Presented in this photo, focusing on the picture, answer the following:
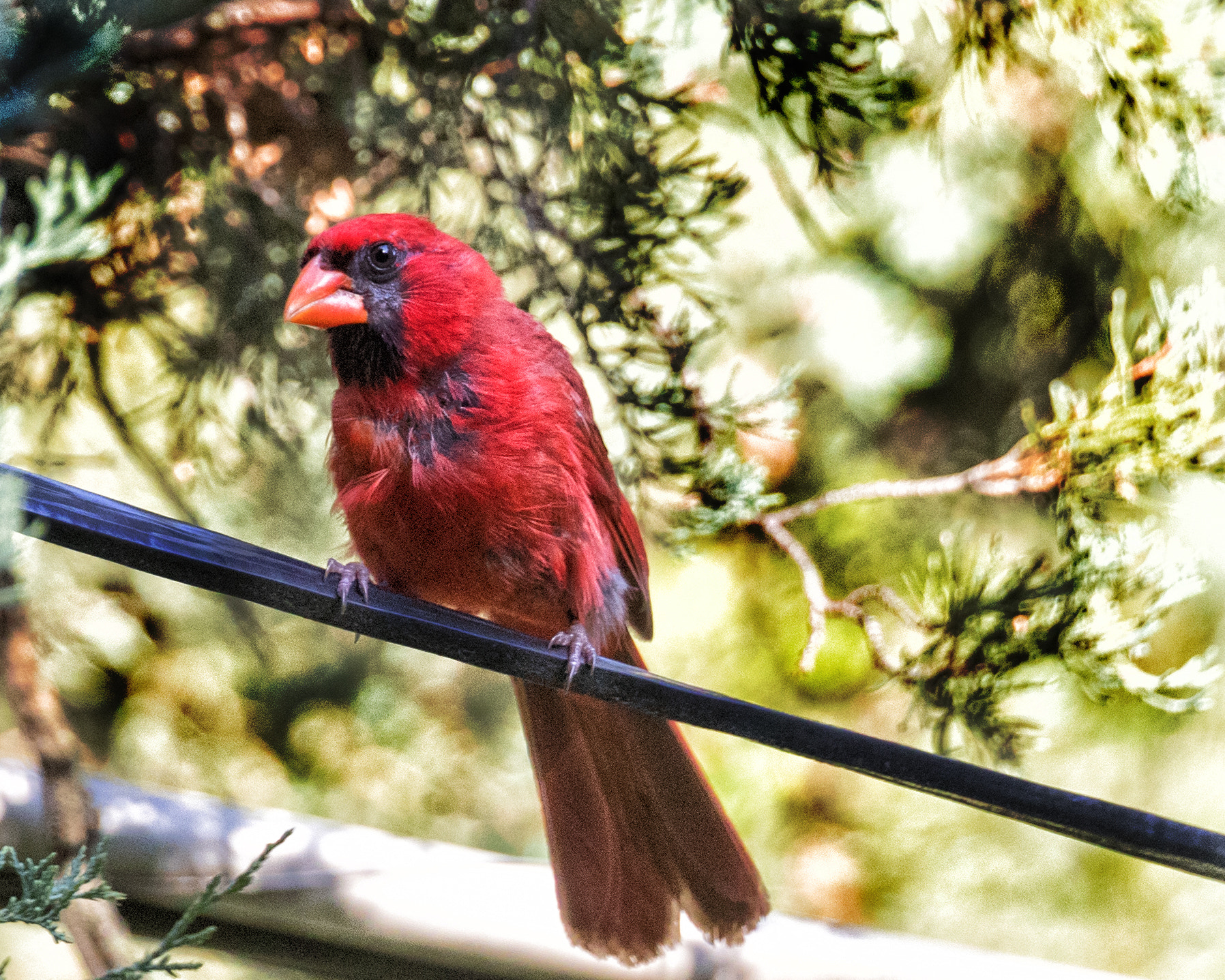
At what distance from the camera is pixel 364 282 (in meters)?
0.92

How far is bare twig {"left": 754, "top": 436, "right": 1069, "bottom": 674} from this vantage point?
4.11 ft

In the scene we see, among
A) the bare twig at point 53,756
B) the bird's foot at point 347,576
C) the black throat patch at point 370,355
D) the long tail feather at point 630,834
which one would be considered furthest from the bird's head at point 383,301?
the bare twig at point 53,756

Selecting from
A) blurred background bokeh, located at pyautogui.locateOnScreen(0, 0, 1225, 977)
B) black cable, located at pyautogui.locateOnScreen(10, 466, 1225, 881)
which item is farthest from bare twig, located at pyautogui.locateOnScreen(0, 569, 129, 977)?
black cable, located at pyautogui.locateOnScreen(10, 466, 1225, 881)

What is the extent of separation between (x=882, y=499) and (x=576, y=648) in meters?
0.65

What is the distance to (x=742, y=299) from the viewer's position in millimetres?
1335

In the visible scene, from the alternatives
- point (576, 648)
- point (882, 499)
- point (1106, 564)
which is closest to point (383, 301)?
point (576, 648)

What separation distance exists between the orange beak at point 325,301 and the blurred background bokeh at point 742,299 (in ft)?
1.46

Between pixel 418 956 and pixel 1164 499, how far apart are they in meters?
1.29

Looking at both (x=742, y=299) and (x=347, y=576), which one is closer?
(x=347, y=576)

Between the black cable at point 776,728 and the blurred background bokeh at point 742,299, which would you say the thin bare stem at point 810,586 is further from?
the black cable at point 776,728

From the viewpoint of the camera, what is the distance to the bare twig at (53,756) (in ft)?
4.12

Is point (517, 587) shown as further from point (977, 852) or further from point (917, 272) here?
point (977, 852)

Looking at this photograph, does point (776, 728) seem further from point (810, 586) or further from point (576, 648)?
point (810, 586)

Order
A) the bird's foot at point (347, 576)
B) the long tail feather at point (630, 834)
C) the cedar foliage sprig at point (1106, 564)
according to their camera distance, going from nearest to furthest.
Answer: the bird's foot at point (347, 576) < the long tail feather at point (630, 834) < the cedar foliage sprig at point (1106, 564)
